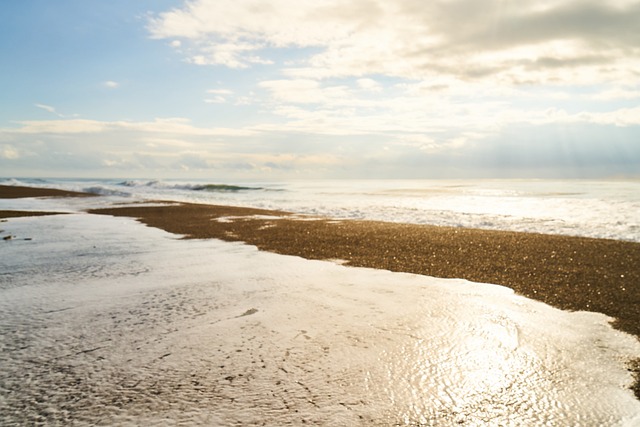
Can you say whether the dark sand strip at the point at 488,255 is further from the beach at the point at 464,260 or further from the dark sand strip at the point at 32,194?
the dark sand strip at the point at 32,194

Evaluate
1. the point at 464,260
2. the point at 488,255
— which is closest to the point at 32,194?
the point at 464,260

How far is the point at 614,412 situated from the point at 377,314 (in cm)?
190

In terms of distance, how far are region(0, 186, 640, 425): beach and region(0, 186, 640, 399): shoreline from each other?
0.01m

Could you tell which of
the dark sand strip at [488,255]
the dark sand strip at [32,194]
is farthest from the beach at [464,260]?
the dark sand strip at [32,194]

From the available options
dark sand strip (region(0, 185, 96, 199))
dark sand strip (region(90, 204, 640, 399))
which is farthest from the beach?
dark sand strip (region(0, 185, 96, 199))

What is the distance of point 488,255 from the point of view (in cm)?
736

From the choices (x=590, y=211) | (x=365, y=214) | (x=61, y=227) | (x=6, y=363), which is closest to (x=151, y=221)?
(x=61, y=227)

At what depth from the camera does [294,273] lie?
561 cm

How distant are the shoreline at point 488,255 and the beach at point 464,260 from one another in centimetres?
1

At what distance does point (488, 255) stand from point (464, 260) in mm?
740

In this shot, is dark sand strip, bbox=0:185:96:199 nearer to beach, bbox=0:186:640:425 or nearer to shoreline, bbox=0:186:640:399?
shoreline, bbox=0:186:640:399

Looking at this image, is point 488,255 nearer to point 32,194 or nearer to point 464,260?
point 464,260

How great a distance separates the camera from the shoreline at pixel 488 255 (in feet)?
16.0

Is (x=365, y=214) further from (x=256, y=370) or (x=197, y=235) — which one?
(x=256, y=370)
